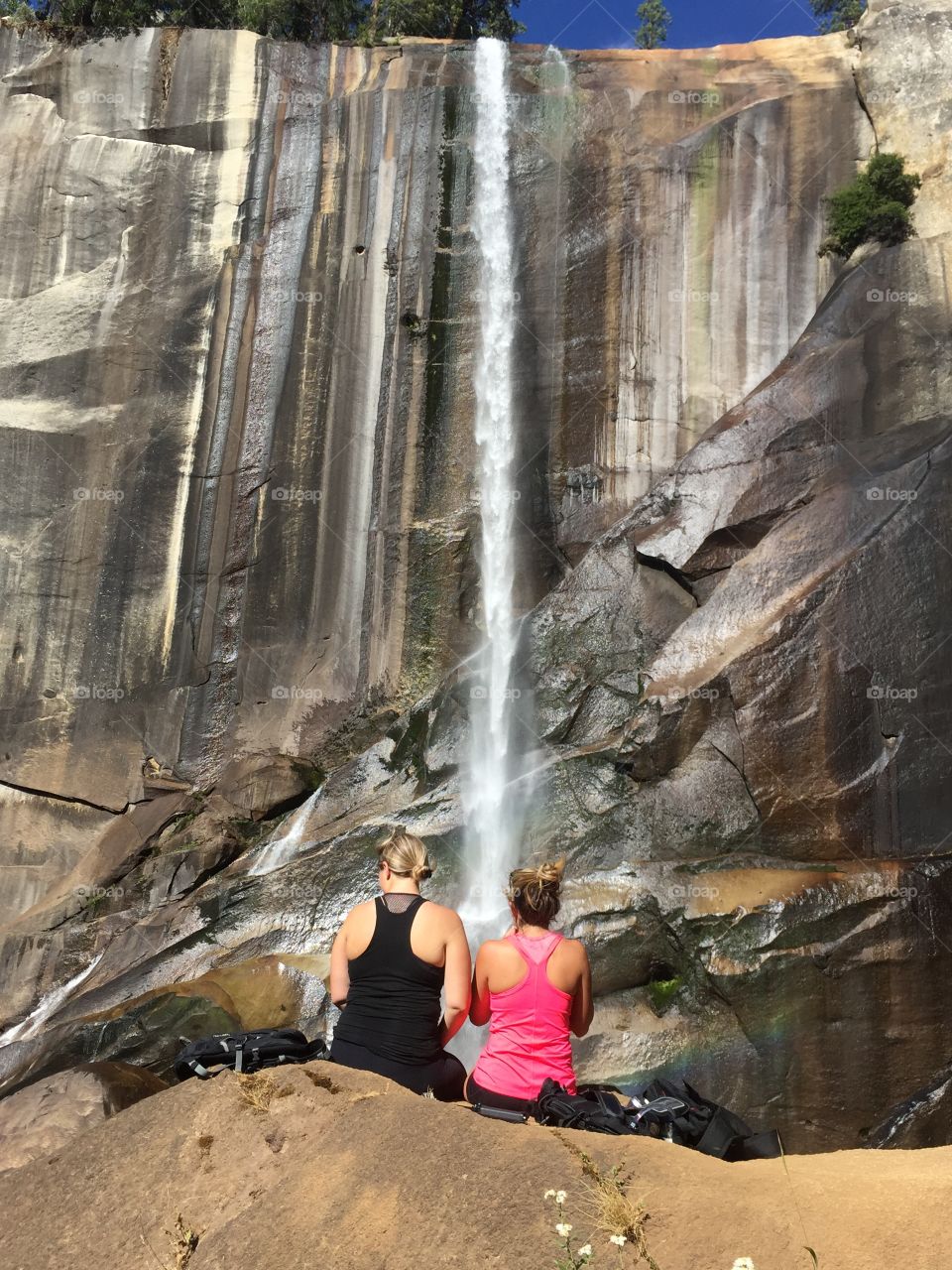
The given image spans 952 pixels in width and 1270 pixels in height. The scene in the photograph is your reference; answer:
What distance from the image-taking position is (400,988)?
448 cm

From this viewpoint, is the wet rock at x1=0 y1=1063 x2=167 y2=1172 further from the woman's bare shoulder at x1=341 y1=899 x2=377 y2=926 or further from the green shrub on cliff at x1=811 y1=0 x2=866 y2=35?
the green shrub on cliff at x1=811 y1=0 x2=866 y2=35

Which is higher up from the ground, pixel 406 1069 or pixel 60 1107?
pixel 406 1069

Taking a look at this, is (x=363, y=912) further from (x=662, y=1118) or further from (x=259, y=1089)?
(x=662, y=1118)

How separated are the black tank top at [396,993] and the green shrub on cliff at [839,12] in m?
23.4

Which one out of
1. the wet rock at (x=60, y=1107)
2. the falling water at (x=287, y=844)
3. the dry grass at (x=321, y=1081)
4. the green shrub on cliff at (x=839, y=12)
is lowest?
the wet rock at (x=60, y=1107)

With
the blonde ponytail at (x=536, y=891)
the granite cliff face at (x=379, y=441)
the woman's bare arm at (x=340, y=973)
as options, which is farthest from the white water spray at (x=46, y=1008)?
the blonde ponytail at (x=536, y=891)

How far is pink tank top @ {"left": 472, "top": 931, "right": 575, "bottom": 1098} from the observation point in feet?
15.0

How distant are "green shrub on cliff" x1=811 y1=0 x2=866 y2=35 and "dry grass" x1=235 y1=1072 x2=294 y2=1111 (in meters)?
24.0

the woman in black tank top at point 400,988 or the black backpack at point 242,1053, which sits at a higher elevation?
the woman in black tank top at point 400,988

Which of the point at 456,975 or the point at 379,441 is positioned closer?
the point at 456,975

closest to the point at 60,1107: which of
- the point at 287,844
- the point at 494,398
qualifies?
the point at 287,844

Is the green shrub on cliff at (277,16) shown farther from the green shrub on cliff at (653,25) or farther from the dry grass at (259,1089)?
the dry grass at (259,1089)

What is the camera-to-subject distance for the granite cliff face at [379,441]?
1198cm

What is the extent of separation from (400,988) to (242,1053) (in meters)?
0.62
